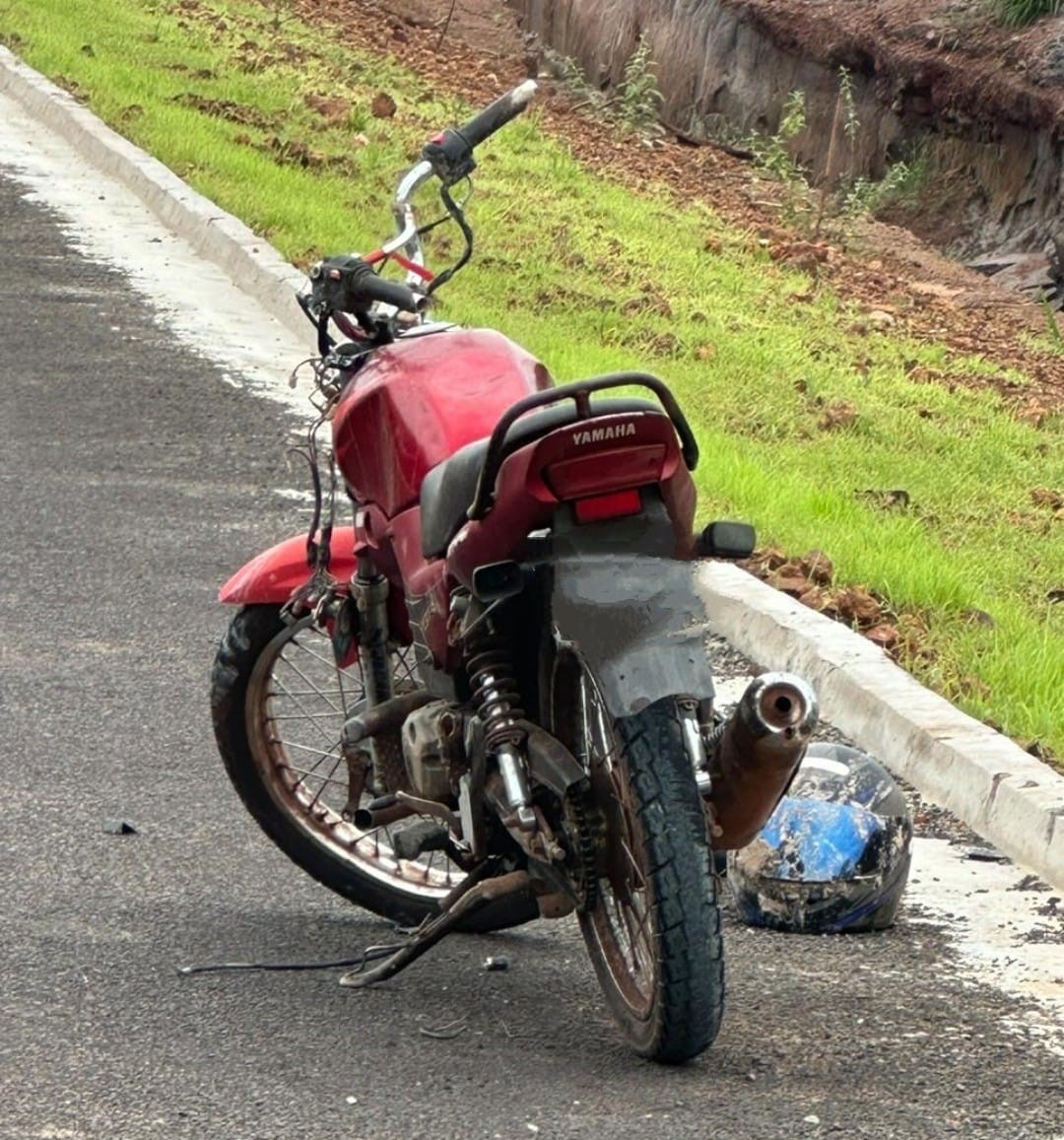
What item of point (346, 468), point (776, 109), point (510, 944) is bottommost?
point (776, 109)

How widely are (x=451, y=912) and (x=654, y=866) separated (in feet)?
2.03

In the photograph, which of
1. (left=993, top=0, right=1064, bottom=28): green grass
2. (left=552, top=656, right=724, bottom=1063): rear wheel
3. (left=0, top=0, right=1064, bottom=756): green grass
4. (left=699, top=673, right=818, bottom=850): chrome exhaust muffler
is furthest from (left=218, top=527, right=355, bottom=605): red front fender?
(left=993, top=0, right=1064, bottom=28): green grass

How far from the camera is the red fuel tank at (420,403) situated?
4.84 m

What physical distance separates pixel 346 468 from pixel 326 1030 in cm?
110

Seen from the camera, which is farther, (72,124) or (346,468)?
(72,124)

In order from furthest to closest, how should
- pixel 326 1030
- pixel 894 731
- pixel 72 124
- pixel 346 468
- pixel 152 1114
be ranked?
pixel 72 124 → pixel 894 731 → pixel 346 468 → pixel 326 1030 → pixel 152 1114

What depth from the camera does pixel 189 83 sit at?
55.8 ft

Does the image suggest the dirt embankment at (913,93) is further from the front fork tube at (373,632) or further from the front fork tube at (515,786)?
the front fork tube at (515,786)

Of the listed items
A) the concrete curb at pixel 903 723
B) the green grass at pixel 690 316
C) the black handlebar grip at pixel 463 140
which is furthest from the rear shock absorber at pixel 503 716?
the green grass at pixel 690 316

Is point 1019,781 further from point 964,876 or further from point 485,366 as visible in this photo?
point 485,366

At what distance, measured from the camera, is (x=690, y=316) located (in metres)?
13.0

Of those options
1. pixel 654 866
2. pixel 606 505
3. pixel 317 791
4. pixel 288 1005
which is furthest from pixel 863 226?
pixel 654 866

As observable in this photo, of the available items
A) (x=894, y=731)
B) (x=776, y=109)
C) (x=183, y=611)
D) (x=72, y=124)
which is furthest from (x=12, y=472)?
(x=776, y=109)

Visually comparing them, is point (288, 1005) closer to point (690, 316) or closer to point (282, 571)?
point (282, 571)
